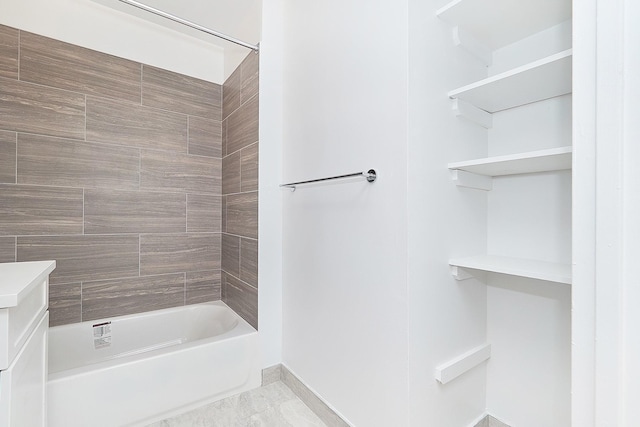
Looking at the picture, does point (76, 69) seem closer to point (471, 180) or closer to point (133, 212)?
point (133, 212)

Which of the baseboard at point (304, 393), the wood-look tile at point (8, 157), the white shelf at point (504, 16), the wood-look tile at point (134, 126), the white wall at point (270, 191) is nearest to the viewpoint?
the white shelf at point (504, 16)

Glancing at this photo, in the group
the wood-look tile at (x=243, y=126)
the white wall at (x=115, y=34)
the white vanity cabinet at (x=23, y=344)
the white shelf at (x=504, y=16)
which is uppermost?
the white wall at (x=115, y=34)

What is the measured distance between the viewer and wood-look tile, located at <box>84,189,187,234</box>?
1847 mm

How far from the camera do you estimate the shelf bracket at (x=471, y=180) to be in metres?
1.19

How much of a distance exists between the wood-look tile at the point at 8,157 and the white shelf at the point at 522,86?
224 cm

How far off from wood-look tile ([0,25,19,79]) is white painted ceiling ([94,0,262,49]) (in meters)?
0.51

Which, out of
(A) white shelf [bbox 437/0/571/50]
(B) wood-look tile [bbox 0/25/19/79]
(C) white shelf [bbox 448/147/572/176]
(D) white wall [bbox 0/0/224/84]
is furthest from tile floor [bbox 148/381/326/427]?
(D) white wall [bbox 0/0/224/84]

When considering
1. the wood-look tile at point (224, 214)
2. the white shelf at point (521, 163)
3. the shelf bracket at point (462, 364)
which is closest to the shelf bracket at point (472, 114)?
the white shelf at point (521, 163)

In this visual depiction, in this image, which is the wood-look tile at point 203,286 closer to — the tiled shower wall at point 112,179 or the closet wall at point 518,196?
the tiled shower wall at point 112,179

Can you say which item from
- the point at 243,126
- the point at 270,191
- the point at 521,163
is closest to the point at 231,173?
the point at 243,126

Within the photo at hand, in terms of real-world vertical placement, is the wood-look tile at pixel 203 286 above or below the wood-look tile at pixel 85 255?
below

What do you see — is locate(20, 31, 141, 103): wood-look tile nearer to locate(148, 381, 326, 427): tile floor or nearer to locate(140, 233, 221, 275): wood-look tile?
locate(140, 233, 221, 275): wood-look tile
